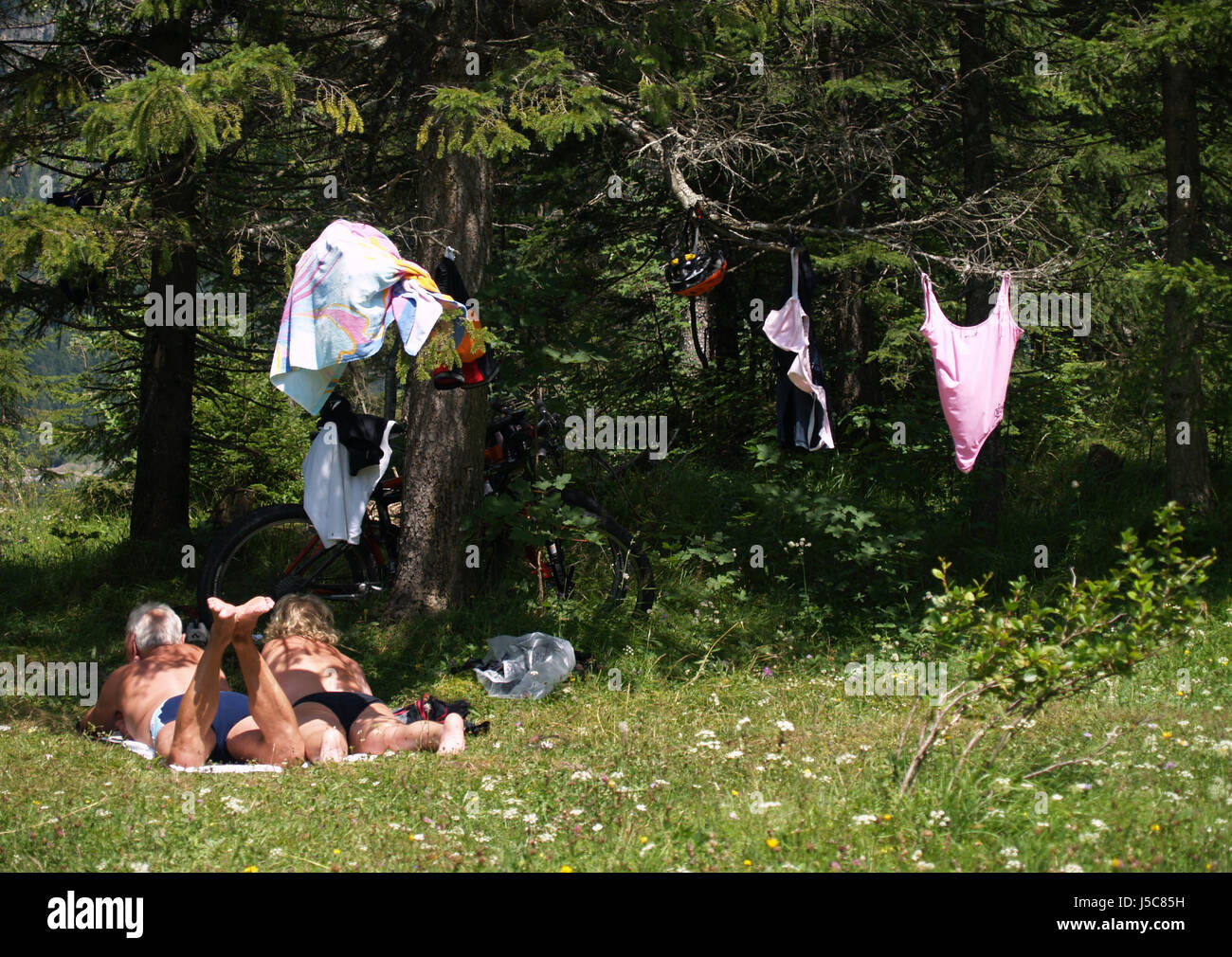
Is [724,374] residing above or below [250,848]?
above

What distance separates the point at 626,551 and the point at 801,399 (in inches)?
61.9

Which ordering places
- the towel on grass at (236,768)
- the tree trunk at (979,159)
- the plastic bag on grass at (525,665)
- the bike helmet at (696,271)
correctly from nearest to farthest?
the towel on grass at (236,768)
the plastic bag on grass at (525,665)
the bike helmet at (696,271)
the tree trunk at (979,159)

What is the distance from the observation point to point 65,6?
9.30 meters

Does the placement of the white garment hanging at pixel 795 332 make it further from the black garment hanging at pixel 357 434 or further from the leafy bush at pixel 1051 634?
the leafy bush at pixel 1051 634

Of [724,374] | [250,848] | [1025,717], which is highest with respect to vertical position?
[724,374]

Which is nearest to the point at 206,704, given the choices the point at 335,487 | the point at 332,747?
the point at 332,747

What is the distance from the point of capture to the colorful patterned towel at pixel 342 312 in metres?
5.83

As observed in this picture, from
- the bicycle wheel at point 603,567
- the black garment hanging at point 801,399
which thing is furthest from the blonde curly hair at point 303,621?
the black garment hanging at point 801,399

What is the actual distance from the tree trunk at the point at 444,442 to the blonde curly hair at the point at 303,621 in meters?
1.31

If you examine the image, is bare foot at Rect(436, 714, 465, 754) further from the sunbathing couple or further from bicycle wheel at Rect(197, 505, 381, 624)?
bicycle wheel at Rect(197, 505, 381, 624)
